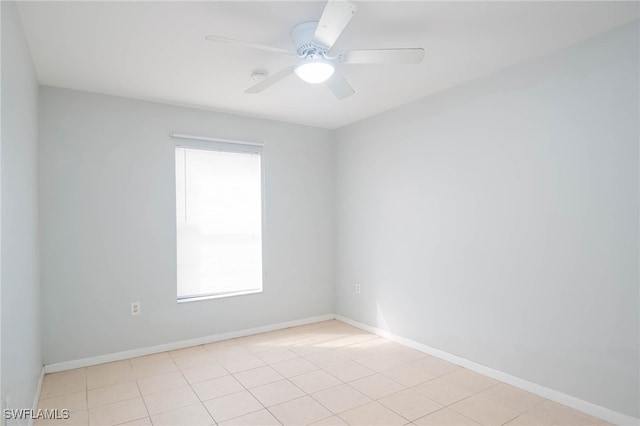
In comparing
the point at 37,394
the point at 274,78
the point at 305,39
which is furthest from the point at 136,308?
the point at 305,39

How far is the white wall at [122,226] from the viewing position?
310cm

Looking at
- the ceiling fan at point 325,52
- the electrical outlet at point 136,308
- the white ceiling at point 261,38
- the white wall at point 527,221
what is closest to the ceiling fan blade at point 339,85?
the ceiling fan at point 325,52

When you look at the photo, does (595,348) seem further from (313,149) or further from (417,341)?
(313,149)

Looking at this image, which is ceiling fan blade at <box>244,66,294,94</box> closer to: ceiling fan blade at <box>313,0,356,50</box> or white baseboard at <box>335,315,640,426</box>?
ceiling fan blade at <box>313,0,356,50</box>

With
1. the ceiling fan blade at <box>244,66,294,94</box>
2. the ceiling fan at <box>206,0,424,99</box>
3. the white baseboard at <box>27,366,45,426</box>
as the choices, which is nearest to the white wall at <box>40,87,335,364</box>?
the white baseboard at <box>27,366,45,426</box>

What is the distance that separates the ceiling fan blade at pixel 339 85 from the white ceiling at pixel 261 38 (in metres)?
0.21

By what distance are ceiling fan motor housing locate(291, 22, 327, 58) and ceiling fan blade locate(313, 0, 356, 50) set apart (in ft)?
0.36

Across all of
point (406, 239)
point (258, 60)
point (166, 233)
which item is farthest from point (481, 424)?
point (166, 233)

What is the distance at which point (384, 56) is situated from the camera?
2037mm

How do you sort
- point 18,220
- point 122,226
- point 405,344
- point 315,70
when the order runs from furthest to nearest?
point 405,344, point 122,226, point 315,70, point 18,220

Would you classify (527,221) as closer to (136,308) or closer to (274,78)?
(274,78)

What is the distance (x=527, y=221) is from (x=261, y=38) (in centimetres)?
220

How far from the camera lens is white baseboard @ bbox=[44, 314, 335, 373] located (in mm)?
3115

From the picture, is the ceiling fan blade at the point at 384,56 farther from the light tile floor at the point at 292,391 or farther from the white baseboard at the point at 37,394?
the white baseboard at the point at 37,394
